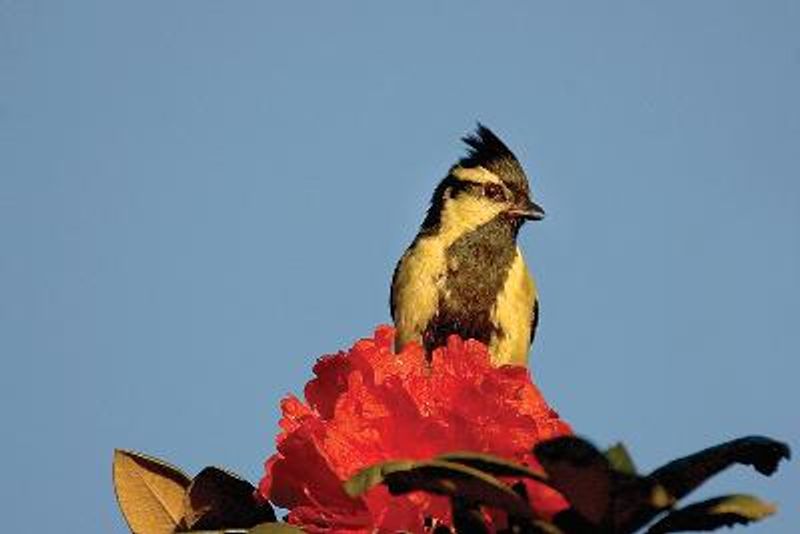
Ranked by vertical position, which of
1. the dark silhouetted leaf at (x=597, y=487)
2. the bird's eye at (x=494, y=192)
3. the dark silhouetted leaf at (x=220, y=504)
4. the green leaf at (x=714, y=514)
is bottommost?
the green leaf at (x=714, y=514)

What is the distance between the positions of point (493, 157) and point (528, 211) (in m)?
0.62

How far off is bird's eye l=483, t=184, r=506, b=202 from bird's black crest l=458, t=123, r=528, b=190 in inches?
2.4

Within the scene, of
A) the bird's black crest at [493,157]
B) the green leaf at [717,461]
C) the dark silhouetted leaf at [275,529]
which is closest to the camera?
the green leaf at [717,461]

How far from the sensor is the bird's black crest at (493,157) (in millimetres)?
5832

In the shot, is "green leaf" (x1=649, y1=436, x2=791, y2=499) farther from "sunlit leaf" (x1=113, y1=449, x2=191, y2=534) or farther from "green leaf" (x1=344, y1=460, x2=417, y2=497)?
"sunlit leaf" (x1=113, y1=449, x2=191, y2=534)

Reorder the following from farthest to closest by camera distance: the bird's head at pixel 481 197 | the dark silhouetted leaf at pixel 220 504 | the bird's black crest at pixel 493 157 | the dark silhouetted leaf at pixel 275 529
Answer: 1. the bird's head at pixel 481 197
2. the bird's black crest at pixel 493 157
3. the dark silhouetted leaf at pixel 220 504
4. the dark silhouetted leaf at pixel 275 529

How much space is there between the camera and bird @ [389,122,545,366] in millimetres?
6203

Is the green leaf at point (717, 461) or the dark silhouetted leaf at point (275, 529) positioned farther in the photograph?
the dark silhouetted leaf at point (275, 529)

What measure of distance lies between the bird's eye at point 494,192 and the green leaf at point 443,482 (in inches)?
208

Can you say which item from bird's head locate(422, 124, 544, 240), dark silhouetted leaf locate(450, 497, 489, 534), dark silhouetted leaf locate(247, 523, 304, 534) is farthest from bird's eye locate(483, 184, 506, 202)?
dark silhouetted leaf locate(450, 497, 489, 534)

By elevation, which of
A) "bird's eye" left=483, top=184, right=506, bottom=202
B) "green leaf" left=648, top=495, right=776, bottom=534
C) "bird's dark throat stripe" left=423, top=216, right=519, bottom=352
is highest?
"bird's eye" left=483, top=184, right=506, bottom=202

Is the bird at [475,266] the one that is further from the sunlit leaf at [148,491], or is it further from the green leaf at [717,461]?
the green leaf at [717,461]

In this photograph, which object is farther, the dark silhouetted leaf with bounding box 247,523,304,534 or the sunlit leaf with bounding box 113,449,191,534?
the sunlit leaf with bounding box 113,449,191,534

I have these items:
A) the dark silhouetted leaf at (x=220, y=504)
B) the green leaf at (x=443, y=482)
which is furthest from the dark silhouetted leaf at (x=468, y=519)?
the dark silhouetted leaf at (x=220, y=504)
